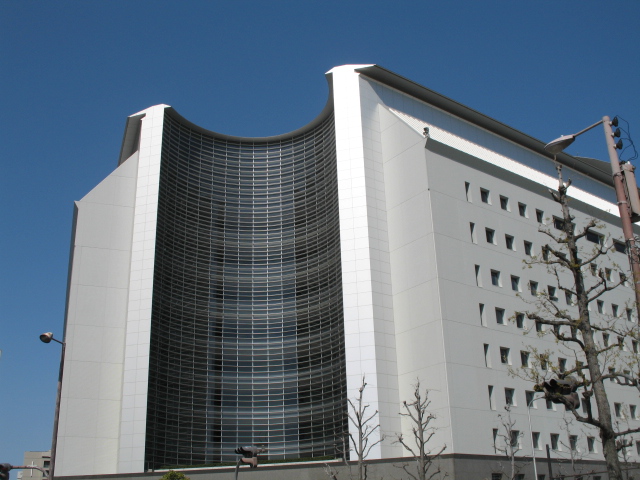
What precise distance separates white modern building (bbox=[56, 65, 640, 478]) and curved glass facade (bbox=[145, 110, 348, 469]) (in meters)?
0.16

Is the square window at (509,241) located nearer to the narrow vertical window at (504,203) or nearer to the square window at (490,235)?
the square window at (490,235)

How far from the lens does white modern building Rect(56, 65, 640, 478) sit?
142ft

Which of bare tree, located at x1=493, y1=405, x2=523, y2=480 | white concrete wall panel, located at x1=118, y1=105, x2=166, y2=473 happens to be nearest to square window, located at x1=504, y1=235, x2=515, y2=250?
bare tree, located at x1=493, y1=405, x2=523, y2=480

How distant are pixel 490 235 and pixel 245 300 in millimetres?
19888

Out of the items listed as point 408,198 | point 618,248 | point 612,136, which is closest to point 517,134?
point 618,248

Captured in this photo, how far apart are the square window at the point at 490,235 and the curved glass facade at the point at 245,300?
10557 mm

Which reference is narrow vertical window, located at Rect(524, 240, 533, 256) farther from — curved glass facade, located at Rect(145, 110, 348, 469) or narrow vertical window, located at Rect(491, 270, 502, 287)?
curved glass facade, located at Rect(145, 110, 348, 469)

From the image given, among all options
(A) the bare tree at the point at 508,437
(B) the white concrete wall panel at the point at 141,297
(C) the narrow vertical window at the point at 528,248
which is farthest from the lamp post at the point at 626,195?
(B) the white concrete wall panel at the point at 141,297

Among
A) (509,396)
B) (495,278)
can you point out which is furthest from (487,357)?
(495,278)

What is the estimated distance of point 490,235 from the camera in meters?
47.3

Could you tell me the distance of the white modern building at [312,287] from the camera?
4328 centimetres

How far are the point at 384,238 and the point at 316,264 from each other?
7.11m

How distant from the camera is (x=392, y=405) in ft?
141

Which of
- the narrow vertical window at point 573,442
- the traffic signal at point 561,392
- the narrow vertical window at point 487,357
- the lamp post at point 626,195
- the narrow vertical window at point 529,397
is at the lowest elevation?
the traffic signal at point 561,392
